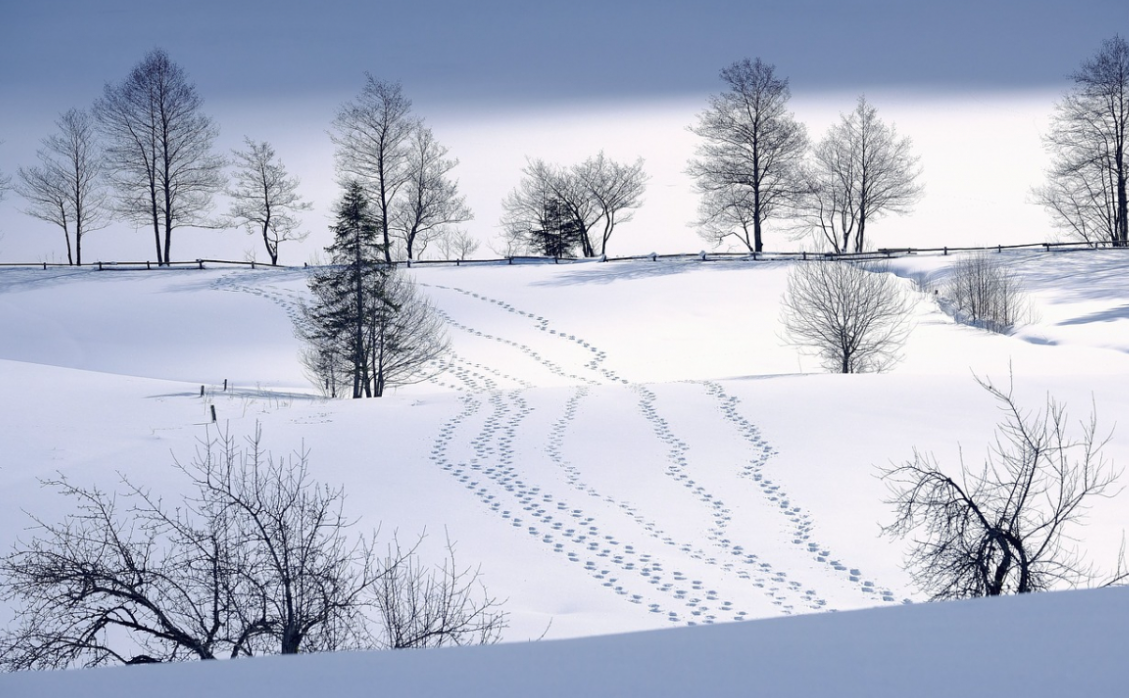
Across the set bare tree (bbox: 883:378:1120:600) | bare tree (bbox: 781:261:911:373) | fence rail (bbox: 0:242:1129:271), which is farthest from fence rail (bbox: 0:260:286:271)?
bare tree (bbox: 883:378:1120:600)

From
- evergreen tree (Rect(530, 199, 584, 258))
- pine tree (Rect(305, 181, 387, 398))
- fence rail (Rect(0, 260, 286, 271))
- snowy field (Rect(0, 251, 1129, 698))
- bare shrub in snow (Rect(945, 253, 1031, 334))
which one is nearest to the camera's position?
snowy field (Rect(0, 251, 1129, 698))

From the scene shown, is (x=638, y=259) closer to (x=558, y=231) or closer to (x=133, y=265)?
A: (x=558, y=231)

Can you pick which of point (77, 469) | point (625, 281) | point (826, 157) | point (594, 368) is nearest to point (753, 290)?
point (625, 281)

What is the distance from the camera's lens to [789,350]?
32.1 meters

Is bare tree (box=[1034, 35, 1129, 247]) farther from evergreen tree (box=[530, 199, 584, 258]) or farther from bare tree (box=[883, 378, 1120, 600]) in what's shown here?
bare tree (box=[883, 378, 1120, 600])

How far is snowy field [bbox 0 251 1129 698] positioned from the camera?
369 centimetres

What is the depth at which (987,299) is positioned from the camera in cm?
3631

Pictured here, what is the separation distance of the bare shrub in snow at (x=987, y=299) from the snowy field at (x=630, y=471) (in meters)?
1.18

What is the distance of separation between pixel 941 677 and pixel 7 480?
15570mm

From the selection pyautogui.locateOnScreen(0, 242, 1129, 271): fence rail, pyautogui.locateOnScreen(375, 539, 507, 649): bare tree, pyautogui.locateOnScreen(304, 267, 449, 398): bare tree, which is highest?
pyautogui.locateOnScreen(0, 242, 1129, 271): fence rail

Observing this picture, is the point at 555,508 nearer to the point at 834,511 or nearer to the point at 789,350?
the point at 834,511

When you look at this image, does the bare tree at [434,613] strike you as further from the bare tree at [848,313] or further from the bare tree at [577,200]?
the bare tree at [577,200]

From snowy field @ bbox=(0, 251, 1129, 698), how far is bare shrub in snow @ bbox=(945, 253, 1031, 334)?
1.18 meters

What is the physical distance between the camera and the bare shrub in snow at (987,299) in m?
35.2
